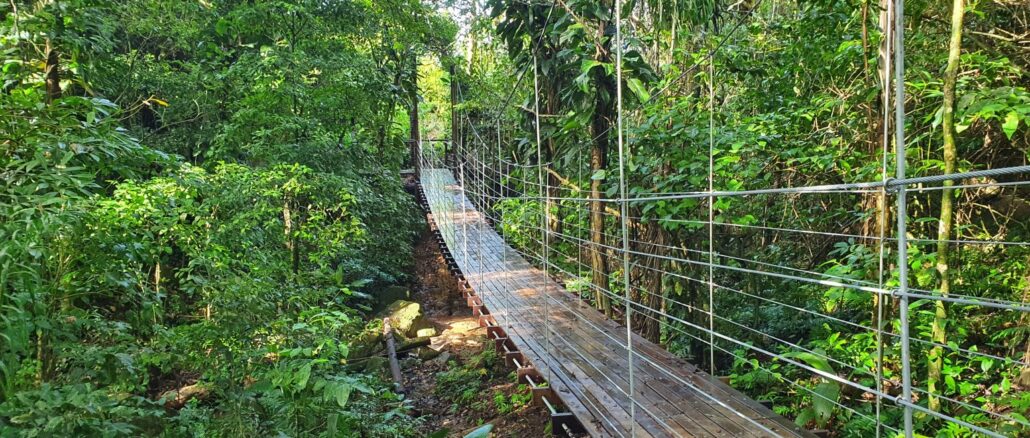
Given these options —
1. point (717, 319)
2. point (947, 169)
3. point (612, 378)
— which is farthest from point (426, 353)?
point (947, 169)

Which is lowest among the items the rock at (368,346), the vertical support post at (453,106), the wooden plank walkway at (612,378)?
the rock at (368,346)

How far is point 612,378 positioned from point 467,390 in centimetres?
171

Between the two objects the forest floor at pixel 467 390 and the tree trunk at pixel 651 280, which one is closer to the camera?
the tree trunk at pixel 651 280

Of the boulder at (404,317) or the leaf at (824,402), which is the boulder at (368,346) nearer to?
the boulder at (404,317)

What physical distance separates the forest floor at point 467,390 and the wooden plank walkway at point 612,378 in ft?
1.62

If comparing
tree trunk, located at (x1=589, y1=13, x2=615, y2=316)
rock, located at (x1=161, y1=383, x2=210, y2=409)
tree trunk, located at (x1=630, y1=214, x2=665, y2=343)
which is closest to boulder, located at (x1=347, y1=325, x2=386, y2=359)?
rock, located at (x1=161, y1=383, x2=210, y2=409)

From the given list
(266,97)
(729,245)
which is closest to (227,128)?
(266,97)

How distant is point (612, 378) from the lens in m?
2.08

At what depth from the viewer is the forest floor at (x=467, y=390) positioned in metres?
3.04

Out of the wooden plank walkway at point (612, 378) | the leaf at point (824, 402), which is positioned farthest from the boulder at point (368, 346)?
the leaf at point (824, 402)

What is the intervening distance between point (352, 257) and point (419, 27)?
2107mm

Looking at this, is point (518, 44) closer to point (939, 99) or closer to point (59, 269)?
point (939, 99)

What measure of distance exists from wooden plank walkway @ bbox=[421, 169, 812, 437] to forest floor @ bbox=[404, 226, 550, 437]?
1.62ft

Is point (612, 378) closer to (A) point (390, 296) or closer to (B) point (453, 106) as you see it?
(A) point (390, 296)
